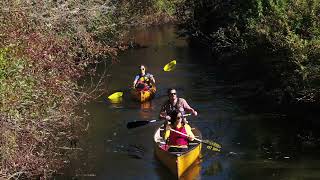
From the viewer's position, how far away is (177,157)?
1199 cm

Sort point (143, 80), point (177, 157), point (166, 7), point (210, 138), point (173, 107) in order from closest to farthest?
point (177, 157)
point (173, 107)
point (210, 138)
point (143, 80)
point (166, 7)

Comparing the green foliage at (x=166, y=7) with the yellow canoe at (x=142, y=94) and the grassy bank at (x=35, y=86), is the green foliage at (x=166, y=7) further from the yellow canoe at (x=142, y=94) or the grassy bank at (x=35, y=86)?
the grassy bank at (x=35, y=86)

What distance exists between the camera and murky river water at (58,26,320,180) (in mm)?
12750

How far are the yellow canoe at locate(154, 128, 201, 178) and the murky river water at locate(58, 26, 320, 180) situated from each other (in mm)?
213

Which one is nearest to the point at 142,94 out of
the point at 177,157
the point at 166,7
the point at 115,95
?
the point at 115,95

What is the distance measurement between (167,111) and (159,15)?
33689 mm

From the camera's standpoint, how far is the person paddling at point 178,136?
12.6 m

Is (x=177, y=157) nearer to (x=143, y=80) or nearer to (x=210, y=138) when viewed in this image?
(x=210, y=138)

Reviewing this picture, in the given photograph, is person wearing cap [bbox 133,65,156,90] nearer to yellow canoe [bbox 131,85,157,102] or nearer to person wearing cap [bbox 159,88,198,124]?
yellow canoe [bbox 131,85,157,102]

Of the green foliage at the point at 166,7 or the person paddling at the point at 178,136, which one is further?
the green foliage at the point at 166,7

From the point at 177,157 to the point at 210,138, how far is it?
139 inches

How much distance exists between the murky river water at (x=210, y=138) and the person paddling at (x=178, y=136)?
63 cm

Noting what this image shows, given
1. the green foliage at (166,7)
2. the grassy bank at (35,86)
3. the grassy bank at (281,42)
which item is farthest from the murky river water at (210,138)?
the green foliage at (166,7)

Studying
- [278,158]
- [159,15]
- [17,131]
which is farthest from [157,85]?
[159,15]
